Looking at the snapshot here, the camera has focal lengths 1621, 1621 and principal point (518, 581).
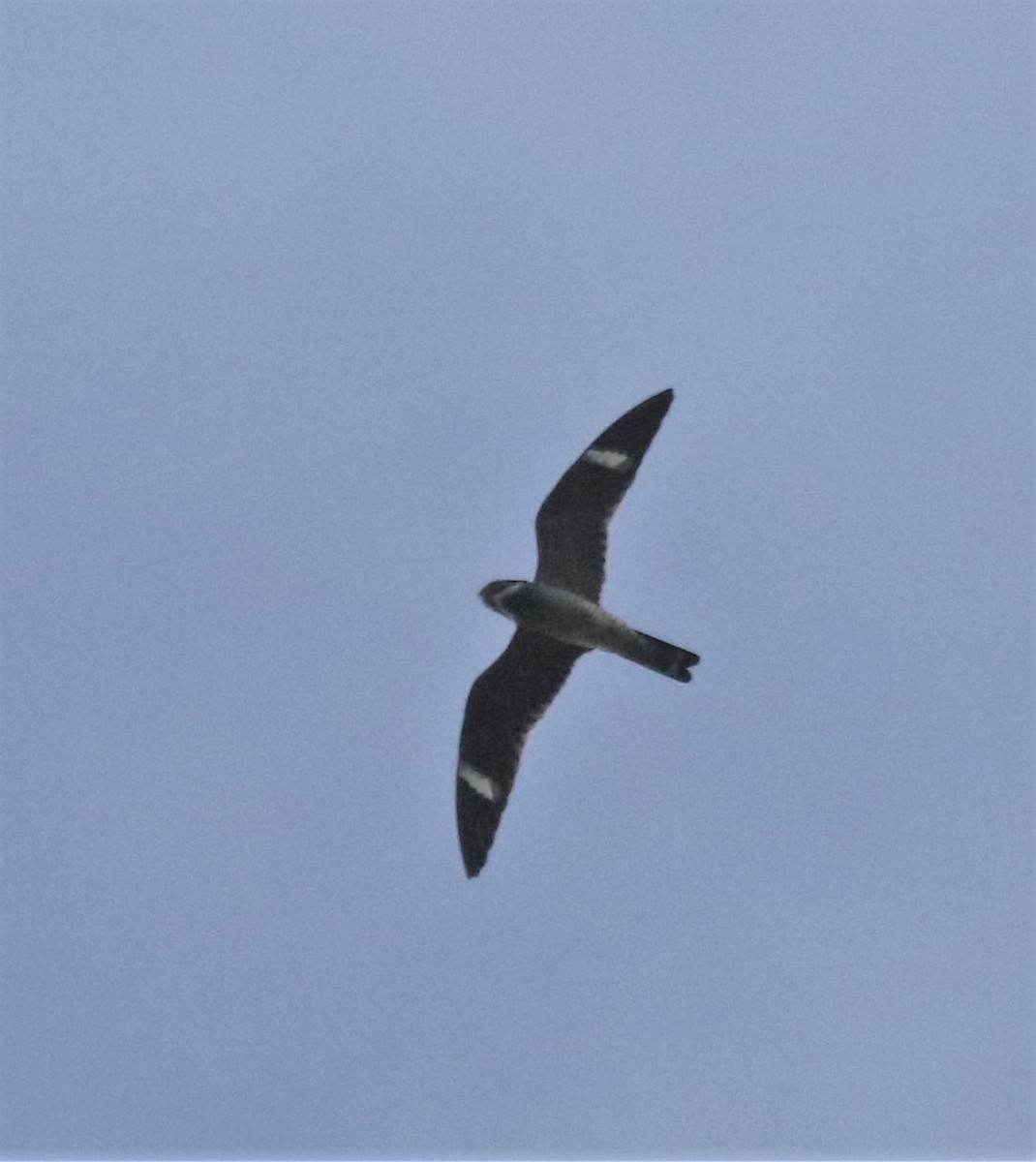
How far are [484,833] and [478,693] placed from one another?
117 cm

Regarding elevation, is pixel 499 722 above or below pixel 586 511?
below

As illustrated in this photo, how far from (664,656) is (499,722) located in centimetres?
179

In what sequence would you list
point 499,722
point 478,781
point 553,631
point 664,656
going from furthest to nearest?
point 478,781, point 499,722, point 553,631, point 664,656

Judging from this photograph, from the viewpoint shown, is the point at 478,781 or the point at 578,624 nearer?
the point at 578,624

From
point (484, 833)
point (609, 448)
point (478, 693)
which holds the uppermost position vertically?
point (609, 448)

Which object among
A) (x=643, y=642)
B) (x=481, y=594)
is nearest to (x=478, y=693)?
(x=481, y=594)

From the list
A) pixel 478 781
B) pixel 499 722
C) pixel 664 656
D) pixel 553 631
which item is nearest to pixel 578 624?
pixel 553 631

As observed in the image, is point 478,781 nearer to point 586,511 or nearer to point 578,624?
point 578,624

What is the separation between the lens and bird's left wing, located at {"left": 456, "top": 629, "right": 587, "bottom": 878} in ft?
43.1

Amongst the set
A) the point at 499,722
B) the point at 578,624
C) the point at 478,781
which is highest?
the point at 578,624

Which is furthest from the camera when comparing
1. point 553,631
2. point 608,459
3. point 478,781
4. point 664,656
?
point 478,781

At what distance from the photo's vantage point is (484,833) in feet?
43.7

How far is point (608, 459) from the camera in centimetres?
1287

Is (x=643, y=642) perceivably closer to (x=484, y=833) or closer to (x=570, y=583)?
(x=570, y=583)
